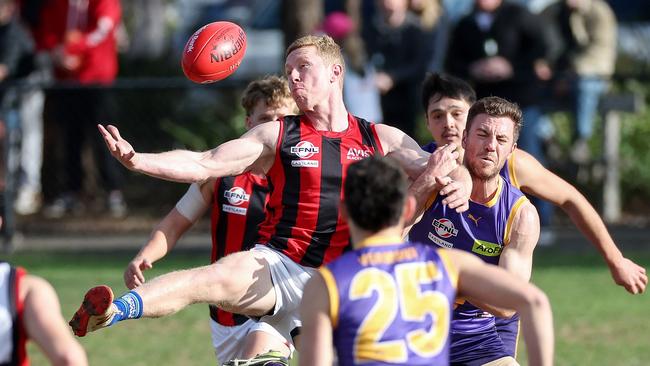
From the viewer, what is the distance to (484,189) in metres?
6.71

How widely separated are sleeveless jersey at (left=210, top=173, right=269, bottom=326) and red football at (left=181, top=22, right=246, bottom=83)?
0.65 metres

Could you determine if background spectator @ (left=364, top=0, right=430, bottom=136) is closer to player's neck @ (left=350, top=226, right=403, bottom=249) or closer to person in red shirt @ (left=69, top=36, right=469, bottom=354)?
person in red shirt @ (left=69, top=36, right=469, bottom=354)

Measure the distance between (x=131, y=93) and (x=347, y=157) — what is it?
848 centimetres

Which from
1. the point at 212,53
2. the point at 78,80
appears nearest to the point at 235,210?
the point at 212,53

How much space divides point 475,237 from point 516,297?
1.62 meters

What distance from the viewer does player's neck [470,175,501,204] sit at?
669 centimetres

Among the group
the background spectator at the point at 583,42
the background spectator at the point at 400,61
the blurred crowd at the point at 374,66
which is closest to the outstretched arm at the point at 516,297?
the blurred crowd at the point at 374,66

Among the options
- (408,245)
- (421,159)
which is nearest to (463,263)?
(408,245)

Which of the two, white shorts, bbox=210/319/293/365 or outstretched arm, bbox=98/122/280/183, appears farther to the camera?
white shorts, bbox=210/319/293/365

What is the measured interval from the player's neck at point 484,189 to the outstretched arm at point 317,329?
191cm

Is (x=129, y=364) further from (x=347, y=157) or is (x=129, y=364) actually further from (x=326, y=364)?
(x=326, y=364)

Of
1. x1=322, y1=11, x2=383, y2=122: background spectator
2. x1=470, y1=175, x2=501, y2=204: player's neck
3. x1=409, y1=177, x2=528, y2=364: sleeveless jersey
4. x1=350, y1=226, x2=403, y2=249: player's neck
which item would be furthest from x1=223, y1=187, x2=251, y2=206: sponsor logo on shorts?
x1=322, y1=11, x2=383, y2=122: background spectator

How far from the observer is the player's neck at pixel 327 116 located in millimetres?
6906

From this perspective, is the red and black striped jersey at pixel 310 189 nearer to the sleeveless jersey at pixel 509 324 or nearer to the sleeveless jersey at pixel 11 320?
the sleeveless jersey at pixel 509 324
